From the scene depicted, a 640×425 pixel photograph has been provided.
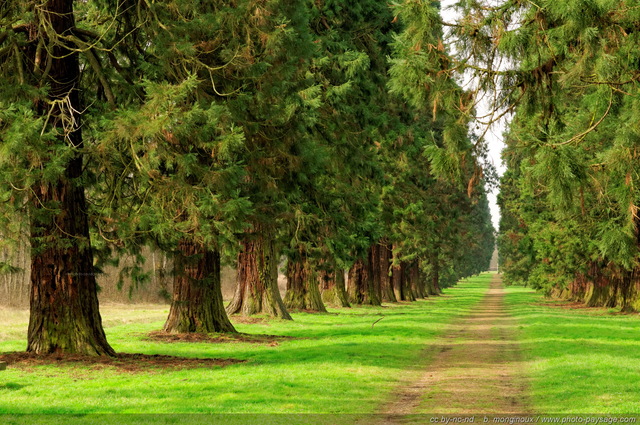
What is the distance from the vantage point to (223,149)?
1344 centimetres

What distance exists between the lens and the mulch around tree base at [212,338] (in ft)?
63.4

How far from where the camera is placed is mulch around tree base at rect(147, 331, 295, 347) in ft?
63.4

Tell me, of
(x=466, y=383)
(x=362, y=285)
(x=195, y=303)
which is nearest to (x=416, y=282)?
(x=362, y=285)

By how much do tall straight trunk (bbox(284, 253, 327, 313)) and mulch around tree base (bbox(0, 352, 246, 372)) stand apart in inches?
680

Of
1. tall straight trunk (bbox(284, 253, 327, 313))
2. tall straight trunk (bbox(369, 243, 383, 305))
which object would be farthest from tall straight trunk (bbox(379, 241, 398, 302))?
tall straight trunk (bbox(284, 253, 327, 313))

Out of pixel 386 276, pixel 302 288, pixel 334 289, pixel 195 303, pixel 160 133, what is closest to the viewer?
pixel 160 133

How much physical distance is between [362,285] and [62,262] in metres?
28.1

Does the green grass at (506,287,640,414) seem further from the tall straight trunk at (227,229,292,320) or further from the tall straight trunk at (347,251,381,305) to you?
the tall straight trunk at (347,251,381,305)

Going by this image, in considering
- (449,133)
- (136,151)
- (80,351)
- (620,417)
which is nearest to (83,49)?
(136,151)

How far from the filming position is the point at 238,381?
12.5 metres

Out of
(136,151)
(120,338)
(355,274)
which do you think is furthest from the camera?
(355,274)

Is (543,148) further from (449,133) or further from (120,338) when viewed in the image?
(120,338)

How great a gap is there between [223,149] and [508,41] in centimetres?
493

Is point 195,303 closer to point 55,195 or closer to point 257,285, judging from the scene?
point 55,195
